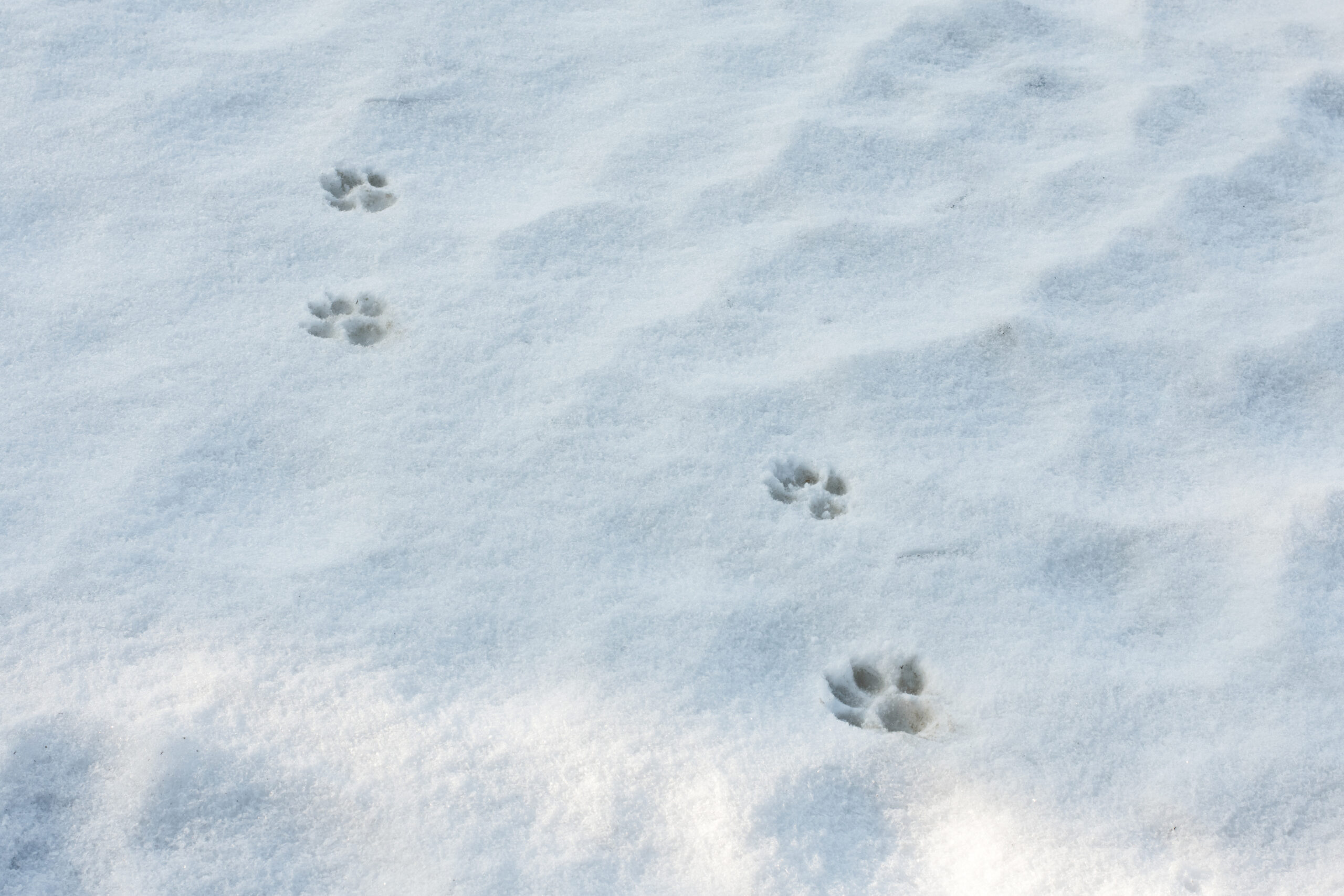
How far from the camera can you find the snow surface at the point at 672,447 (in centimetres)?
122

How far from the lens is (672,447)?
5.07 ft

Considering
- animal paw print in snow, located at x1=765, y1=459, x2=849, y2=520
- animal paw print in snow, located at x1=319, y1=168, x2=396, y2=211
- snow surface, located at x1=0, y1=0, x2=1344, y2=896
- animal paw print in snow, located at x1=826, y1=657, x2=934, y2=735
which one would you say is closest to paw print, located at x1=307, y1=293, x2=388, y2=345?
snow surface, located at x1=0, y1=0, x2=1344, y2=896

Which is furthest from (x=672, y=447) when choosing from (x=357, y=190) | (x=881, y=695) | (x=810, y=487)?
(x=357, y=190)

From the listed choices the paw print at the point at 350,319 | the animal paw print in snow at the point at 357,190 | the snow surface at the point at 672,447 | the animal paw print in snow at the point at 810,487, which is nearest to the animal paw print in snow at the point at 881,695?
the snow surface at the point at 672,447

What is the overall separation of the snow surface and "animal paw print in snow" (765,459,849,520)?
2 cm

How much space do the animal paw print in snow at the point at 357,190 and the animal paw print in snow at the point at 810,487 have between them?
0.82 meters

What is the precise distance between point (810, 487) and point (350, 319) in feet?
2.37

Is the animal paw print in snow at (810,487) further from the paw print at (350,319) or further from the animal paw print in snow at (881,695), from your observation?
the paw print at (350,319)

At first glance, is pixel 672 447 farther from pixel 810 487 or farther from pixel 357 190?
pixel 357 190

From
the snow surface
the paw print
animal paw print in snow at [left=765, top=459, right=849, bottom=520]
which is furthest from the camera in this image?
the paw print

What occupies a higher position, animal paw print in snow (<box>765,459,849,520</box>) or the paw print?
the paw print

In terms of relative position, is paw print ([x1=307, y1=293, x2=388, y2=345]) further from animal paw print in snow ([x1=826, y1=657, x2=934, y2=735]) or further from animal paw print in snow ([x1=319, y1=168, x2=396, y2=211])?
animal paw print in snow ([x1=826, y1=657, x2=934, y2=735])

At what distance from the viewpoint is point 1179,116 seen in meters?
2.02

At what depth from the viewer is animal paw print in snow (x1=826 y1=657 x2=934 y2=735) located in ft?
4.29
